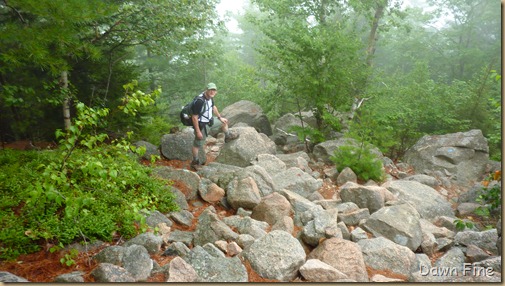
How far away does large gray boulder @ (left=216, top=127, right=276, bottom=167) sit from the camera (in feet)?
28.0

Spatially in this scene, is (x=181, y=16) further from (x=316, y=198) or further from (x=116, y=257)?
(x=116, y=257)

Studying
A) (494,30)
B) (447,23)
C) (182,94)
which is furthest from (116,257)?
(447,23)

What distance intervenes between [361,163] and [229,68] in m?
7.40

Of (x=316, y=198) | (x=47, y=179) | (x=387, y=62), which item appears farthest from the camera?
(x=387, y=62)

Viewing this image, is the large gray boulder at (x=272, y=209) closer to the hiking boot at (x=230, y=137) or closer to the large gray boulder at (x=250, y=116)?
the hiking boot at (x=230, y=137)

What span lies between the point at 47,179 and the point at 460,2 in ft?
49.1

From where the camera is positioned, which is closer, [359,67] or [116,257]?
[116,257]

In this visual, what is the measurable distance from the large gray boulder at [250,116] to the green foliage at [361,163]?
5354 millimetres

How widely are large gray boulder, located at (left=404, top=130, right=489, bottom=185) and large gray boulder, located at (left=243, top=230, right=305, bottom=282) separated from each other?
7.72m

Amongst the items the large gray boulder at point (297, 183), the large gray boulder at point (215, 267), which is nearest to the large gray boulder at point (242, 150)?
the large gray boulder at point (297, 183)

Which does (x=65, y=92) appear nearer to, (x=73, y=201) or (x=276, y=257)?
(x=73, y=201)

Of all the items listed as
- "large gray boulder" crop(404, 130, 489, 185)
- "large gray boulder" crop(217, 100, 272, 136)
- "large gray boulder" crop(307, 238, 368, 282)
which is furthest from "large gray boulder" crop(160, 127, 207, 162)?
"large gray boulder" crop(404, 130, 489, 185)

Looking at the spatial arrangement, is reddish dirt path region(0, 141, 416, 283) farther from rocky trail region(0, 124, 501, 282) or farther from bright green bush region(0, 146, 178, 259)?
bright green bush region(0, 146, 178, 259)

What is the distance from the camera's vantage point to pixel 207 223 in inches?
183
